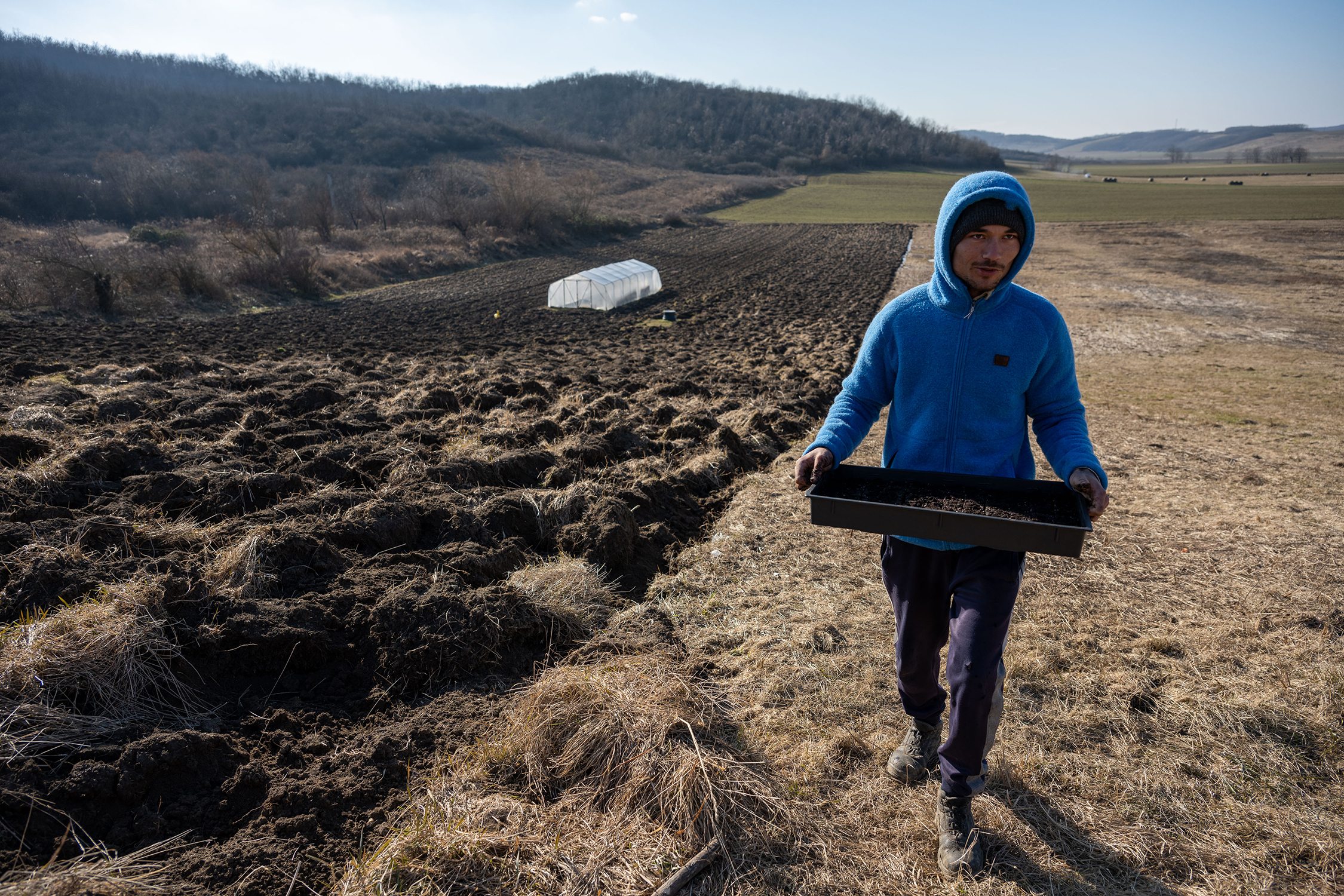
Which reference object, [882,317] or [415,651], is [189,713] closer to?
[415,651]

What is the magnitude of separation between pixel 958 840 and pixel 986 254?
1.93m

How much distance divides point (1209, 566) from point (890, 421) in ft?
11.2

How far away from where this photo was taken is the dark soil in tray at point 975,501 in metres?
2.30

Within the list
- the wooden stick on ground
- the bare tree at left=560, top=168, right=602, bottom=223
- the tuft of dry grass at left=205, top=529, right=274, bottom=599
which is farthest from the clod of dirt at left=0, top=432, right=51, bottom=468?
the bare tree at left=560, top=168, right=602, bottom=223

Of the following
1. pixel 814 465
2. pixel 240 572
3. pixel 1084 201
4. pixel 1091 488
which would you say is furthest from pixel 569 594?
pixel 1084 201

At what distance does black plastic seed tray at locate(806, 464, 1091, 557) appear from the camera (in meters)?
2.09

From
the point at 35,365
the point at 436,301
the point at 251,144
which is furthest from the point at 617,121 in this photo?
the point at 35,365

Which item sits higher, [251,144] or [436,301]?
[251,144]

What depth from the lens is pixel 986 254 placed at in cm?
225

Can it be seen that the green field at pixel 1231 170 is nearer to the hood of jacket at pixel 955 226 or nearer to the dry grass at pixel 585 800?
the hood of jacket at pixel 955 226

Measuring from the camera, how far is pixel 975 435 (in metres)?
2.40

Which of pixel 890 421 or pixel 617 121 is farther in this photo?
→ pixel 617 121

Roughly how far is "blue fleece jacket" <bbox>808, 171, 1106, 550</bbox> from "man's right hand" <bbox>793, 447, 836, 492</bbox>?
0.03m

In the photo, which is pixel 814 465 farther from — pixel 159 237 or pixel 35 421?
pixel 159 237
